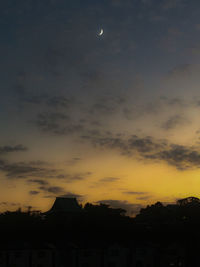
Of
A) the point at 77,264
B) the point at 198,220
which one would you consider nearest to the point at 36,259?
the point at 77,264

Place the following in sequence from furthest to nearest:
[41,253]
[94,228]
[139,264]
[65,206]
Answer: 1. [65,206]
2. [94,228]
3. [139,264]
4. [41,253]

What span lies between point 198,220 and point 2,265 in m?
52.9

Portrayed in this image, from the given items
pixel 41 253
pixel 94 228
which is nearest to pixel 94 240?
pixel 94 228

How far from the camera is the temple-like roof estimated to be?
95.3 metres

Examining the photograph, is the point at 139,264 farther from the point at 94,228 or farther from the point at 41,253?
the point at 41,253

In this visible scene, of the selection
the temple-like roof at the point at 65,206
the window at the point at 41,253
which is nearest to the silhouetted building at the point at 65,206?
the temple-like roof at the point at 65,206

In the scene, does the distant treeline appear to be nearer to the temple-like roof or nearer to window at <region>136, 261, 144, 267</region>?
the temple-like roof

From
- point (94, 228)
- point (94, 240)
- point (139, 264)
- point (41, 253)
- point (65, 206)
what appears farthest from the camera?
point (65, 206)

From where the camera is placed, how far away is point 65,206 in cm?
9594

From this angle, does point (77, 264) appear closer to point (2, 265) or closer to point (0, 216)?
point (2, 265)

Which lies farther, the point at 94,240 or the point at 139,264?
the point at 139,264

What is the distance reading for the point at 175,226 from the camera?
9469 cm

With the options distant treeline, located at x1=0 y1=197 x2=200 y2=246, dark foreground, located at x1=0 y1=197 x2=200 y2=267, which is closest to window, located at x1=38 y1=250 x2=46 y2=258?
dark foreground, located at x1=0 y1=197 x2=200 y2=267

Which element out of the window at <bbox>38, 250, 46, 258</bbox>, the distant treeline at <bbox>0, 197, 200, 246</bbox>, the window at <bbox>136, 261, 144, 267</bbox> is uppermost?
the distant treeline at <bbox>0, 197, 200, 246</bbox>
